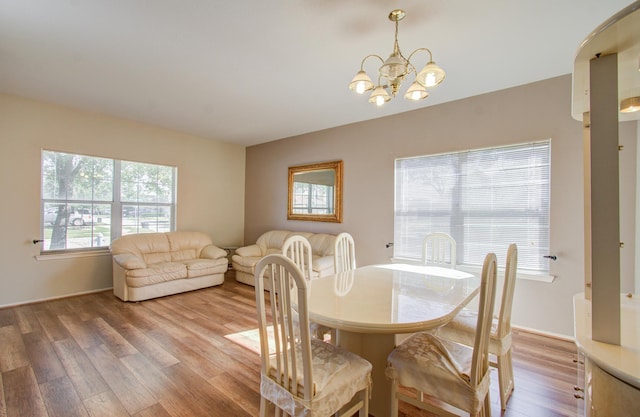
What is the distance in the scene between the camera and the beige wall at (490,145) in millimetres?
2754

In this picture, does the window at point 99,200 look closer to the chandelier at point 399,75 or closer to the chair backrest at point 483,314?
the chandelier at point 399,75

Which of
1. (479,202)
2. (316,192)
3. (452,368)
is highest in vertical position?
(316,192)

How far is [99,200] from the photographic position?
4352mm

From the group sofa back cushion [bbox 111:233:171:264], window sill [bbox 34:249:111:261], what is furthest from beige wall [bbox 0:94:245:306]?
sofa back cushion [bbox 111:233:171:264]

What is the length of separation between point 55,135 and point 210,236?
281cm

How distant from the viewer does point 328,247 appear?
4.58m

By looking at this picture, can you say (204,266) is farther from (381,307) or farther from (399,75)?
(399,75)

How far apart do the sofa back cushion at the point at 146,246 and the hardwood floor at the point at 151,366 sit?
0.92 m

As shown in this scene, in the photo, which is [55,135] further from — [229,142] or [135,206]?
[229,142]

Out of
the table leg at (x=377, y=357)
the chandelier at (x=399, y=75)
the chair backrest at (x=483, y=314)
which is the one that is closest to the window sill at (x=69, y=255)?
the table leg at (x=377, y=357)

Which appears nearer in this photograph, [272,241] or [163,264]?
[163,264]

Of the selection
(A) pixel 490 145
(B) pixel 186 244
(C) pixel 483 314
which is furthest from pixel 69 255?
(A) pixel 490 145

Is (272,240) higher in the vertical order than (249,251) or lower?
higher

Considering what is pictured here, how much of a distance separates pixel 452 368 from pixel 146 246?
4.56 meters
